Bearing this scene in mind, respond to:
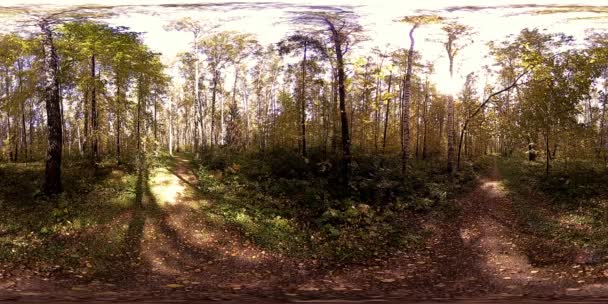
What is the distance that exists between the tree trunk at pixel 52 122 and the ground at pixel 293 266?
97 centimetres

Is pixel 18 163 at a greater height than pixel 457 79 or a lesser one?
lesser

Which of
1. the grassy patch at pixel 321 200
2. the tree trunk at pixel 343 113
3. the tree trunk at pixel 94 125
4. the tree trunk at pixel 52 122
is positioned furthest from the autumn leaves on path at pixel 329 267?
the tree trunk at pixel 52 122

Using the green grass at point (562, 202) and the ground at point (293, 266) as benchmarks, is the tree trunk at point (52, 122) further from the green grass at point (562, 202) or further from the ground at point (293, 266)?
the green grass at point (562, 202)

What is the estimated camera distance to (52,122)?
12.7 ft

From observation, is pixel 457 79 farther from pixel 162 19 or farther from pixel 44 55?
pixel 44 55

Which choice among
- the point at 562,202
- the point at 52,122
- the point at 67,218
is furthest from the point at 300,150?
the point at 52,122

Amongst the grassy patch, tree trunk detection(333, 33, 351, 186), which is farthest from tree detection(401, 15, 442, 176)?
tree trunk detection(333, 33, 351, 186)

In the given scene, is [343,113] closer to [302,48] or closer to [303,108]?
[303,108]

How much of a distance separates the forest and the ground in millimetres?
24

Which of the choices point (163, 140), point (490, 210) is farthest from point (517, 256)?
point (163, 140)

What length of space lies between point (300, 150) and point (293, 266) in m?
1.19

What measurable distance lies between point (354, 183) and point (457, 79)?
1.53 meters

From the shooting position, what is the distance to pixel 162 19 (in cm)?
315

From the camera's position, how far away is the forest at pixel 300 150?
2.80 metres
